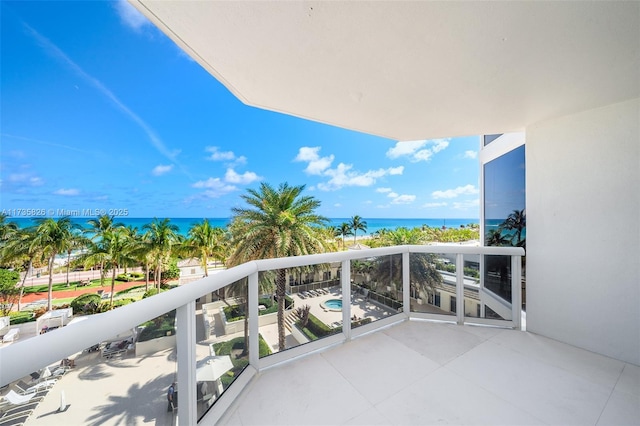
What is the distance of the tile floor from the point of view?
179 cm

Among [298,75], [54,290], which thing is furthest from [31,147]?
[298,75]

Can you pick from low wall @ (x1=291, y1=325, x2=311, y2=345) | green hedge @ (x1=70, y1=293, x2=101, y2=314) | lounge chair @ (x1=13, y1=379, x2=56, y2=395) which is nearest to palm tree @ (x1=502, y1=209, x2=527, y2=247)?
low wall @ (x1=291, y1=325, x2=311, y2=345)

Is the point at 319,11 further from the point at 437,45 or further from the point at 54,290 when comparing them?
the point at 54,290

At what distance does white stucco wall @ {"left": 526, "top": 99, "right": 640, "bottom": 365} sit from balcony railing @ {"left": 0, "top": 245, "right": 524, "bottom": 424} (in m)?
0.35

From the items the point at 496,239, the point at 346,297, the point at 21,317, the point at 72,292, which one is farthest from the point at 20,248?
the point at 496,239

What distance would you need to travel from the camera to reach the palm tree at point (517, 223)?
4.42 m

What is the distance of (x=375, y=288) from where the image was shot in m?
3.16

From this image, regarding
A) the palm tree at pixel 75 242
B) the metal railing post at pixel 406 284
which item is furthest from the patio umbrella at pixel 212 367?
the palm tree at pixel 75 242

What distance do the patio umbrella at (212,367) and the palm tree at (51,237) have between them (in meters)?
24.0

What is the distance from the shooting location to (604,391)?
208 cm

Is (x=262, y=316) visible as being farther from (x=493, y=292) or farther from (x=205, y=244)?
(x=205, y=244)

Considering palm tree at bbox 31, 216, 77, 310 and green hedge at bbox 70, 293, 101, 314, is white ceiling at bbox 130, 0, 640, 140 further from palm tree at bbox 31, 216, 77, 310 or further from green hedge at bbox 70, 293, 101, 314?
palm tree at bbox 31, 216, 77, 310

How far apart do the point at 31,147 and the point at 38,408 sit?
7936 centimetres

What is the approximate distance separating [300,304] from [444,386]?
1488 mm
